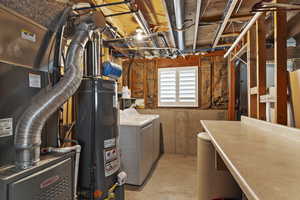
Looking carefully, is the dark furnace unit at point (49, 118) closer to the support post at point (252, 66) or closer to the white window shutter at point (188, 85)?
the support post at point (252, 66)

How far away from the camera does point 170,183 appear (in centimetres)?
259

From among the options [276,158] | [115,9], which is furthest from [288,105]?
[115,9]

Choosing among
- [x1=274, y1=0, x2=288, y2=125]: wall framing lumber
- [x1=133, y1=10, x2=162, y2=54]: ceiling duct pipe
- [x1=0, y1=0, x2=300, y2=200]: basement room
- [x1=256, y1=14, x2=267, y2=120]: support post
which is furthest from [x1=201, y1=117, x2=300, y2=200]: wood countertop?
[x1=133, y1=10, x2=162, y2=54]: ceiling duct pipe

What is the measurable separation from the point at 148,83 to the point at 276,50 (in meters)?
3.14

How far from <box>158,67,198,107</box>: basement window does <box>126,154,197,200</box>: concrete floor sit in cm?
140

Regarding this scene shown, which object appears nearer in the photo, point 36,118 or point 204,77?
point 36,118

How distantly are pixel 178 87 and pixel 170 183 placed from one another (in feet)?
7.38

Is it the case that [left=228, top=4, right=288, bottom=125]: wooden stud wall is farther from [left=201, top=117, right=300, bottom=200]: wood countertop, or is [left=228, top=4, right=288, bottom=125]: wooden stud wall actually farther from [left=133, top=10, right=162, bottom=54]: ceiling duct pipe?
[left=133, top=10, right=162, bottom=54]: ceiling duct pipe

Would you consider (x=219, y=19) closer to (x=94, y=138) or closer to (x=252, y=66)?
(x=252, y=66)

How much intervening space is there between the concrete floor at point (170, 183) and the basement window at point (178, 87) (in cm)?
140

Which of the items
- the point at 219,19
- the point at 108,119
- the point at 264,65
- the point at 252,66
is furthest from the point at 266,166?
the point at 219,19

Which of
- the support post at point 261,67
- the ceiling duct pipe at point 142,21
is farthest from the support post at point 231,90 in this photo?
the ceiling duct pipe at point 142,21

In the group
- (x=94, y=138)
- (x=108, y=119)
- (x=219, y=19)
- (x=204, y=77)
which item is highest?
(x=219, y=19)

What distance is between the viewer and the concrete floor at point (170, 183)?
2244mm
